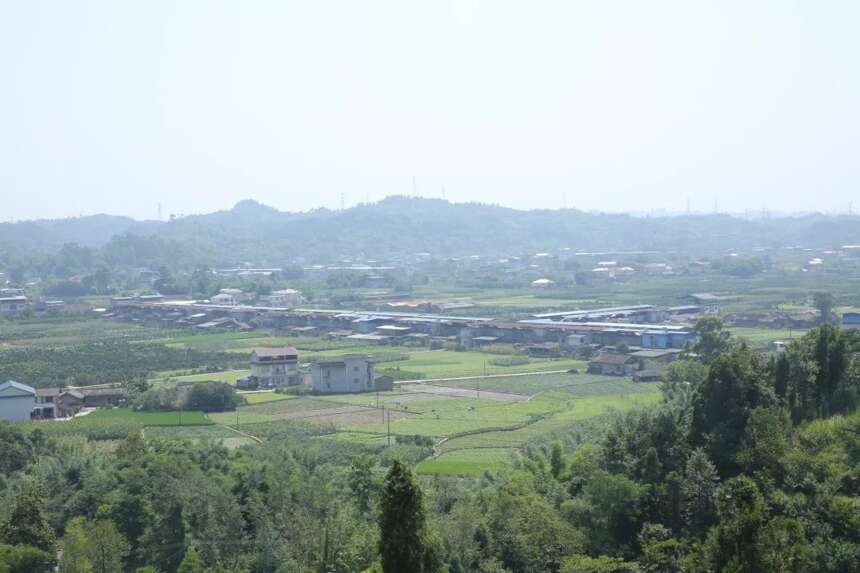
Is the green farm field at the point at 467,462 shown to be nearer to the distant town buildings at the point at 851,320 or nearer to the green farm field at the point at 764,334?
the green farm field at the point at 764,334

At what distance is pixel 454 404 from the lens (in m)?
21.4

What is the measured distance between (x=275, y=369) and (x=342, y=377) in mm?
1984

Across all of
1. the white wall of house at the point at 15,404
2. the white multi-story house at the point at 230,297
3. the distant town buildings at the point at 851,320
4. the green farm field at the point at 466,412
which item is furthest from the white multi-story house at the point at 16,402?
the white multi-story house at the point at 230,297

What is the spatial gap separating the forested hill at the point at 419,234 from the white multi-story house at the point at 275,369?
49334mm

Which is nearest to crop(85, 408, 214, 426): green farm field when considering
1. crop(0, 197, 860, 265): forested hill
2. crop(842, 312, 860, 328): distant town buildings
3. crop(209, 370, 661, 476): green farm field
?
crop(209, 370, 661, 476): green farm field

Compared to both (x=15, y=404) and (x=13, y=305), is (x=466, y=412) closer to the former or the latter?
(x=15, y=404)

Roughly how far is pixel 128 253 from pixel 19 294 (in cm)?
2376

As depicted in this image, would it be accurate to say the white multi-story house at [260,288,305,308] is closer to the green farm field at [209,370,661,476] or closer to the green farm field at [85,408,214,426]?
the green farm field at [209,370,661,476]

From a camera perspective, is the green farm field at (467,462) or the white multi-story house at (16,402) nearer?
the green farm field at (467,462)

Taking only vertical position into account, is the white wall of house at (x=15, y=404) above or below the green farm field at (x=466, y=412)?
above

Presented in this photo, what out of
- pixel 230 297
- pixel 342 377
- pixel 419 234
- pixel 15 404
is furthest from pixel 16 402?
pixel 419 234

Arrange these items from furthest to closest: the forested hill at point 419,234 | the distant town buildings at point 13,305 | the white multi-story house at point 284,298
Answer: the forested hill at point 419,234 < the white multi-story house at point 284,298 < the distant town buildings at point 13,305

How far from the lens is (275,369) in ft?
82.2

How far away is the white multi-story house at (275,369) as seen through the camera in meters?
24.9
